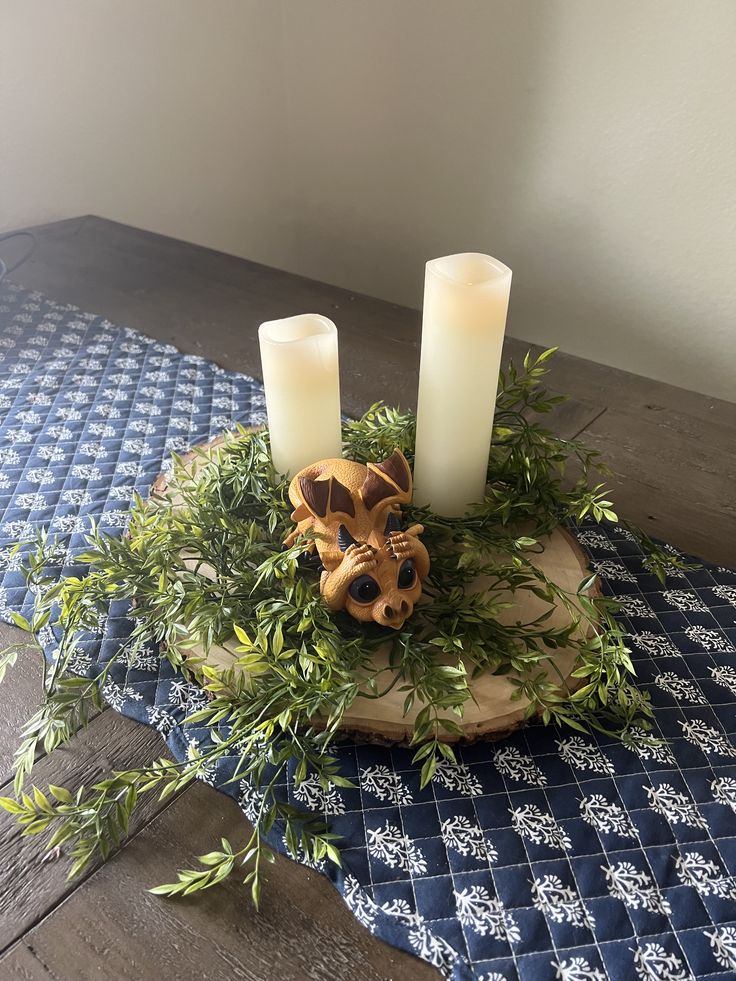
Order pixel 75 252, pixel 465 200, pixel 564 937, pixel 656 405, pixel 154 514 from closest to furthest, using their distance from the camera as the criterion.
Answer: pixel 564 937
pixel 154 514
pixel 656 405
pixel 75 252
pixel 465 200

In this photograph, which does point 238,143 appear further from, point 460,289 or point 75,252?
point 460,289

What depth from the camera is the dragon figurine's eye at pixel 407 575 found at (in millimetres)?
543

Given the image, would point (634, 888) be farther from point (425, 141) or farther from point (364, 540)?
point (425, 141)

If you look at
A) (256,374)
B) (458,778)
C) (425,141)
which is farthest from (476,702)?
(425,141)

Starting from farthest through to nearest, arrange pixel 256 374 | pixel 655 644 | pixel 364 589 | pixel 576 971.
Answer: pixel 256 374 → pixel 655 644 → pixel 364 589 → pixel 576 971

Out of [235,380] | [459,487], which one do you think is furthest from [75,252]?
[459,487]

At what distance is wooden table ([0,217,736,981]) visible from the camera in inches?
17.4

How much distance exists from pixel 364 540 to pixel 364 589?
37 millimetres

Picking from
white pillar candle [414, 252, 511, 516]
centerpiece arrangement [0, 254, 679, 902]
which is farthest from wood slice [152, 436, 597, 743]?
white pillar candle [414, 252, 511, 516]

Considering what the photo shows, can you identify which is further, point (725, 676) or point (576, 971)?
point (725, 676)

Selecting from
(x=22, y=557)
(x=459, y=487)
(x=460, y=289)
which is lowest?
(x=22, y=557)

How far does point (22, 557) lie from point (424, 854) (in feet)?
1.57

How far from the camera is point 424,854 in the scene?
0.48 meters

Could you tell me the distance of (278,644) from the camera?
19.7 inches
